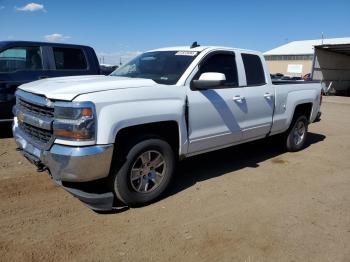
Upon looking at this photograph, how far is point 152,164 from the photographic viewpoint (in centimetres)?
424

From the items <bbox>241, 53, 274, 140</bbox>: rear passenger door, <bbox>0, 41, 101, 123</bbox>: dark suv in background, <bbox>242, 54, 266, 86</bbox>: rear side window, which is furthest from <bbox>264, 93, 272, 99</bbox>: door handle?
<bbox>0, 41, 101, 123</bbox>: dark suv in background

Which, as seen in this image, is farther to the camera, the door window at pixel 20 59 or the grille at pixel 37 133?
the door window at pixel 20 59

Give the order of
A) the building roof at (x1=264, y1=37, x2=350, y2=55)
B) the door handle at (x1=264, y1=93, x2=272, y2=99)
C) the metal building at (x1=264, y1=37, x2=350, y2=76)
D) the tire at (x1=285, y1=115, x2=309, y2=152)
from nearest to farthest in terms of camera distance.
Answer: the door handle at (x1=264, y1=93, x2=272, y2=99) → the tire at (x1=285, y1=115, x2=309, y2=152) → the metal building at (x1=264, y1=37, x2=350, y2=76) → the building roof at (x1=264, y1=37, x2=350, y2=55)

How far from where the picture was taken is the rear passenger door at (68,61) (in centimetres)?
746

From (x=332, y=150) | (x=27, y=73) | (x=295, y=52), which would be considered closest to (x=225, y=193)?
(x=332, y=150)

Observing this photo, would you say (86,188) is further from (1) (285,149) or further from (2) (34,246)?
(1) (285,149)

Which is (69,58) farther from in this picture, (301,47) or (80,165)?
(301,47)

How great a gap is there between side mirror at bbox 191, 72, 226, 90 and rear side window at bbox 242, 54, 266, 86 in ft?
4.23

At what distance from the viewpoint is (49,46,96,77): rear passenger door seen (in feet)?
24.5

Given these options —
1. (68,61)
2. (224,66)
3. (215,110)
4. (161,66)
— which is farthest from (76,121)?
(68,61)

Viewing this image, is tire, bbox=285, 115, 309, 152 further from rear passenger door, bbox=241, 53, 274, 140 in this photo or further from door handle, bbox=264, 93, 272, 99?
door handle, bbox=264, 93, 272, 99

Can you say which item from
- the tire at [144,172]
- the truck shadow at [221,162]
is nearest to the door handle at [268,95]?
the truck shadow at [221,162]

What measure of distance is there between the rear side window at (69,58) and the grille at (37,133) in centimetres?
362

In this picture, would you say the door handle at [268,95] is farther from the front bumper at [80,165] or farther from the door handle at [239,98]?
the front bumper at [80,165]
